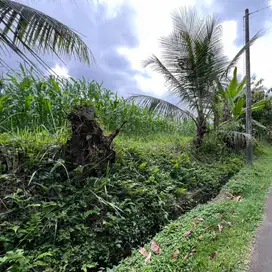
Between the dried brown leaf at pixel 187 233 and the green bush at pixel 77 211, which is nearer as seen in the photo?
the green bush at pixel 77 211

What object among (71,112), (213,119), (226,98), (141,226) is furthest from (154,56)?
(141,226)

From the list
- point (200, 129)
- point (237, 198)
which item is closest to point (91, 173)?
point (237, 198)

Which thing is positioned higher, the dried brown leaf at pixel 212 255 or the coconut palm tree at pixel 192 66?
the coconut palm tree at pixel 192 66

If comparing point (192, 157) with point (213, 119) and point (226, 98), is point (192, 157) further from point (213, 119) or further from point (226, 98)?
point (226, 98)

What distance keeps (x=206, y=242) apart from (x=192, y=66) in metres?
4.73

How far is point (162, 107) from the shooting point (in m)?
6.13

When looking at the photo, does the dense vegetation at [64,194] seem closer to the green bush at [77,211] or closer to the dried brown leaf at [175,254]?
the green bush at [77,211]

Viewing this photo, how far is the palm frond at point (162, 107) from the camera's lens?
609 centimetres

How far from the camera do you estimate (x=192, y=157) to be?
545 cm

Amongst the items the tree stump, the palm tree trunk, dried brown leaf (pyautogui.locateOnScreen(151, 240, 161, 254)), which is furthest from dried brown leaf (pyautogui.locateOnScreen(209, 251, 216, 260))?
the palm tree trunk

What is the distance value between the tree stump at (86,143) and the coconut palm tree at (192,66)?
10.9 ft

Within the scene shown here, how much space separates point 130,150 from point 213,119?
4471 millimetres

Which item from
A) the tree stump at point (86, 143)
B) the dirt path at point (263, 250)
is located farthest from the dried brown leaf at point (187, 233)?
the tree stump at point (86, 143)

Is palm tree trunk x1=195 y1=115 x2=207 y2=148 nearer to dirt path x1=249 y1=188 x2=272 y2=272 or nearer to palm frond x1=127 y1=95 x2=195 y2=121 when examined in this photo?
palm frond x1=127 y1=95 x2=195 y2=121
